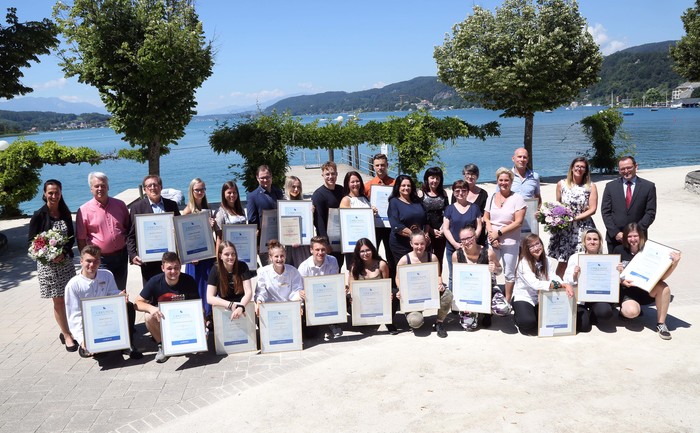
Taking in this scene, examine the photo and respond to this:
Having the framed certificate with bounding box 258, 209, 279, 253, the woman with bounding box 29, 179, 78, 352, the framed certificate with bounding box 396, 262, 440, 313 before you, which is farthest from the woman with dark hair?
the woman with bounding box 29, 179, 78, 352

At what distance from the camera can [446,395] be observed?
505 cm

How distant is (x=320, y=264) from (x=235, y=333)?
1265 millimetres

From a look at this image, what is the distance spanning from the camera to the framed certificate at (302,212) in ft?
23.5

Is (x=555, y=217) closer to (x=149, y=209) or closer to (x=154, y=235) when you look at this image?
(x=154, y=235)

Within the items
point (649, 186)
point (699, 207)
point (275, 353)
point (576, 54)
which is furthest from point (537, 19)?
point (275, 353)

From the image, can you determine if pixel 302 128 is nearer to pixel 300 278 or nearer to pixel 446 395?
pixel 300 278

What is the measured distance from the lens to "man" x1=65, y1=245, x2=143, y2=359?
19.4 feet

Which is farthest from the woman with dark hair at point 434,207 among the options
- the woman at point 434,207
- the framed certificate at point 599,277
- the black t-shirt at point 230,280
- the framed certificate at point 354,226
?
the black t-shirt at point 230,280

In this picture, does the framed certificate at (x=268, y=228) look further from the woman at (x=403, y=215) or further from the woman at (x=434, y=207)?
the woman at (x=434, y=207)

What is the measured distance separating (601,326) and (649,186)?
2004mm

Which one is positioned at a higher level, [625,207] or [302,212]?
[302,212]

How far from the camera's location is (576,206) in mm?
7164

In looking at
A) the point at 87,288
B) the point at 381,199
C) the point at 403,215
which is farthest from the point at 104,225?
the point at 403,215

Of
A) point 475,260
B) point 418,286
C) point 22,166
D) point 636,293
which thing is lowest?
point 636,293
